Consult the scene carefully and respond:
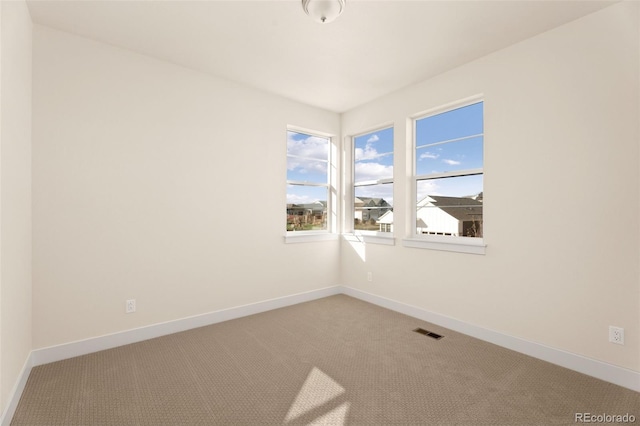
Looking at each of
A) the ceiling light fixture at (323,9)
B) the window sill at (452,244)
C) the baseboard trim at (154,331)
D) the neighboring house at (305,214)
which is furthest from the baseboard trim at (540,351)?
the ceiling light fixture at (323,9)

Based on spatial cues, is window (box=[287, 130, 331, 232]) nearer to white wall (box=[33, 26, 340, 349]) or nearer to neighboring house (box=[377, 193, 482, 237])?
white wall (box=[33, 26, 340, 349])

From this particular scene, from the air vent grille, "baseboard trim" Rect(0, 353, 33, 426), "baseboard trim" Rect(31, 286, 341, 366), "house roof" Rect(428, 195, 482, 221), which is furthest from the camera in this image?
"house roof" Rect(428, 195, 482, 221)

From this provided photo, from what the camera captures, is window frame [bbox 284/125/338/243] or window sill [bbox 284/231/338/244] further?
window frame [bbox 284/125/338/243]

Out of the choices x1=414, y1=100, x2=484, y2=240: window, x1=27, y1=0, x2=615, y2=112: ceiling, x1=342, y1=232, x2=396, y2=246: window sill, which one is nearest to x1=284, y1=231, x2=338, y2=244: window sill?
x1=342, y1=232, x2=396, y2=246: window sill

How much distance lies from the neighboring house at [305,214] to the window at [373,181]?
500 millimetres

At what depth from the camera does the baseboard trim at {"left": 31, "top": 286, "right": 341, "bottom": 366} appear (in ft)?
8.31

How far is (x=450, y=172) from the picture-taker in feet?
11.1

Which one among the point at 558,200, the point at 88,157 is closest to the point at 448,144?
the point at 558,200

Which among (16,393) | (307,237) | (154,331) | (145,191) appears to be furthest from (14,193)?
(307,237)

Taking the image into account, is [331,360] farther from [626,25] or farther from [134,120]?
[626,25]

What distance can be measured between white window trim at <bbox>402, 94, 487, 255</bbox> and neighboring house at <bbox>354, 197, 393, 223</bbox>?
49 centimetres

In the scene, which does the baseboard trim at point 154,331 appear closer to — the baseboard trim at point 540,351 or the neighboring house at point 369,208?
the neighboring house at point 369,208

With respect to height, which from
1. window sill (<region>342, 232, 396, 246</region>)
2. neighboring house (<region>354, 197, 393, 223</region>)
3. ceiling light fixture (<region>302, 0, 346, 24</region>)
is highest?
ceiling light fixture (<region>302, 0, 346, 24</region>)

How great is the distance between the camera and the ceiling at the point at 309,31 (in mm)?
2279
